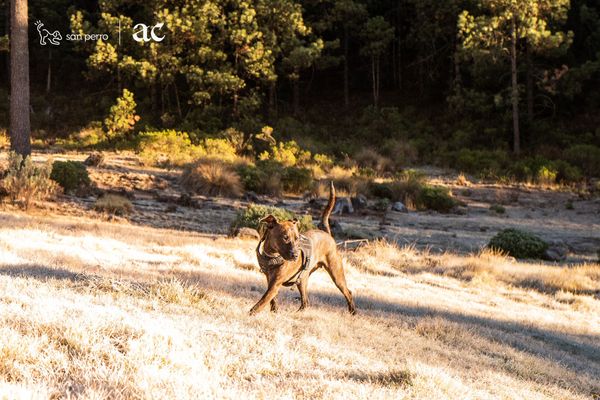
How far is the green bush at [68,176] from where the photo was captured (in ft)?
53.0

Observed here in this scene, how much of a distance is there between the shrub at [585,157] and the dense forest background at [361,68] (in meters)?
0.08

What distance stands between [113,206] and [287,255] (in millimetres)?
10627

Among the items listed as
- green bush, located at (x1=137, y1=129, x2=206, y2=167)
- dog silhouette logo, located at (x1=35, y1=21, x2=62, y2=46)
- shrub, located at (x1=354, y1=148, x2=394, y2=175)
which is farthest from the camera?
dog silhouette logo, located at (x1=35, y1=21, x2=62, y2=46)

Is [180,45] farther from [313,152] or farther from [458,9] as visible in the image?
[458,9]

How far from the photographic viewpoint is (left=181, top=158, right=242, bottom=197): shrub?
61.6 ft

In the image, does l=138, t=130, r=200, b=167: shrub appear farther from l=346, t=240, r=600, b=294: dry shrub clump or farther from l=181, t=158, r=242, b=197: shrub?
l=346, t=240, r=600, b=294: dry shrub clump

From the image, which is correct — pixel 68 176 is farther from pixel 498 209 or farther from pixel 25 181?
pixel 498 209

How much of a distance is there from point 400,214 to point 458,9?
18.4 metres

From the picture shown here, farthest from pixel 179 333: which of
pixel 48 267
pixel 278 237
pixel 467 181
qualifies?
pixel 467 181

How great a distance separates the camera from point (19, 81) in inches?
634

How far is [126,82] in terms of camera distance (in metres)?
37.4

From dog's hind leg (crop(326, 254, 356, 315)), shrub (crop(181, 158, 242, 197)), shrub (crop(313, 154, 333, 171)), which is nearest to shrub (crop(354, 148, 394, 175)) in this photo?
shrub (crop(313, 154, 333, 171))

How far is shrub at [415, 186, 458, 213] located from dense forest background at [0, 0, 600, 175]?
7.29 metres

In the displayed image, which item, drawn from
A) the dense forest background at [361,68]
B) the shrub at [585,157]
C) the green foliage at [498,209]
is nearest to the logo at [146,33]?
the dense forest background at [361,68]
